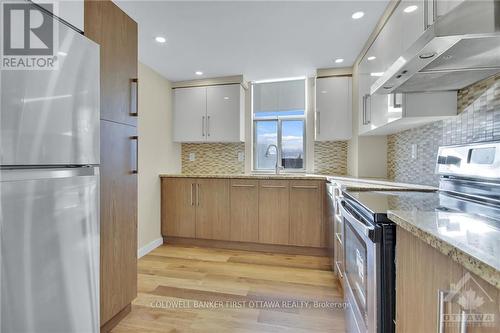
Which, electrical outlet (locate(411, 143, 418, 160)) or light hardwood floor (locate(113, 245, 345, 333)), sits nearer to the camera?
light hardwood floor (locate(113, 245, 345, 333))

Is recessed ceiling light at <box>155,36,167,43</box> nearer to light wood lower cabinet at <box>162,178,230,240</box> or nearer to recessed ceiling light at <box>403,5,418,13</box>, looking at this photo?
light wood lower cabinet at <box>162,178,230,240</box>

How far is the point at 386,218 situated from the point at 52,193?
135 cm

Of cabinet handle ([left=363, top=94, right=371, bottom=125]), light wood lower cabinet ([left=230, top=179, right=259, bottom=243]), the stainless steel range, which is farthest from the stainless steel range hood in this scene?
light wood lower cabinet ([left=230, top=179, right=259, bottom=243])

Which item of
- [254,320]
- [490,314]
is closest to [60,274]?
[254,320]

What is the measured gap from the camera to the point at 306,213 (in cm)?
278

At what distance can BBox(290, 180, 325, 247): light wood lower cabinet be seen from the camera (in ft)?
9.02

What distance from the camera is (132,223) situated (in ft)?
5.69

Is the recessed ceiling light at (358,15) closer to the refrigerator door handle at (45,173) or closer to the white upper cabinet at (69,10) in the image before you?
the white upper cabinet at (69,10)

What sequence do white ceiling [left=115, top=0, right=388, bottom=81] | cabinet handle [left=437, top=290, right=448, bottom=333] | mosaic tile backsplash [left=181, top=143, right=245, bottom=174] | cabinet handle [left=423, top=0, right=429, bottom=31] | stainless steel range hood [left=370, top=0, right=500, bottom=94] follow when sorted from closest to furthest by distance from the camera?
cabinet handle [left=437, top=290, right=448, bottom=333]
stainless steel range hood [left=370, top=0, right=500, bottom=94]
cabinet handle [left=423, top=0, right=429, bottom=31]
white ceiling [left=115, top=0, right=388, bottom=81]
mosaic tile backsplash [left=181, top=143, right=245, bottom=174]

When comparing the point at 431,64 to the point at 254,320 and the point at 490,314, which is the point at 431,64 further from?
the point at 254,320

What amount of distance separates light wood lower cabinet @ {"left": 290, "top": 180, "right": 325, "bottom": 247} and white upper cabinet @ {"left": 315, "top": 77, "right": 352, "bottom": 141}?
28.5 inches

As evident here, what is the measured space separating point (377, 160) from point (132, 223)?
263 centimetres

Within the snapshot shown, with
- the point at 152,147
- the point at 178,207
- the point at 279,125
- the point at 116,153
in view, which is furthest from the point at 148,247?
the point at 279,125

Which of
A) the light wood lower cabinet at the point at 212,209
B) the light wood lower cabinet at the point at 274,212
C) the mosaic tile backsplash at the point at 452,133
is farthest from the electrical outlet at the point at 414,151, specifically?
the light wood lower cabinet at the point at 212,209
